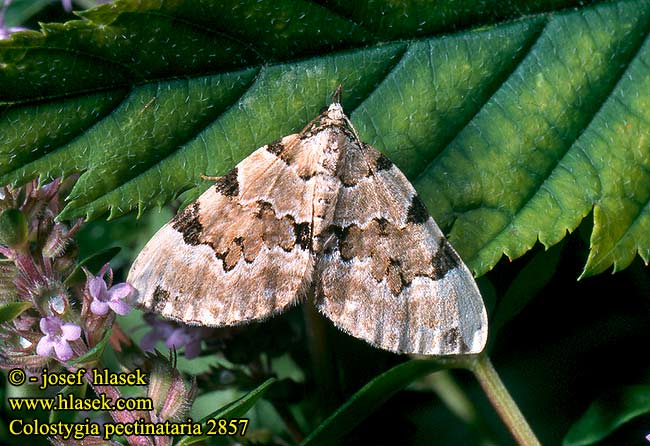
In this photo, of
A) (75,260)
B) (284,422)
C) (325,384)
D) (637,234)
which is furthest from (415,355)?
(75,260)

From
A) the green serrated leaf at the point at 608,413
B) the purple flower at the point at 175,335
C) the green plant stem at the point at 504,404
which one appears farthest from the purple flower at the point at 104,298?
the green serrated leaf at the point at 608,413

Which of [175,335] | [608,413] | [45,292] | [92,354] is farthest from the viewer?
[175,335]

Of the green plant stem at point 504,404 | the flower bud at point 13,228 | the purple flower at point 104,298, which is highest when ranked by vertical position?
the flower bud at point 13,228

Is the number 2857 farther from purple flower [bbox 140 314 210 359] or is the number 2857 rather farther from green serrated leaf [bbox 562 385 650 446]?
green serrated leaf [bbox 562 385 650 446]

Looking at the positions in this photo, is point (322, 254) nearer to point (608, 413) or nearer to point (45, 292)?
point (45, 292)

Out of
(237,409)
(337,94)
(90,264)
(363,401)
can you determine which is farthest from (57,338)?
(337,94)

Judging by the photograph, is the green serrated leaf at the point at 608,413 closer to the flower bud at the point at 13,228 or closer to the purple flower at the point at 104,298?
the purple flower at the point at 104,298
